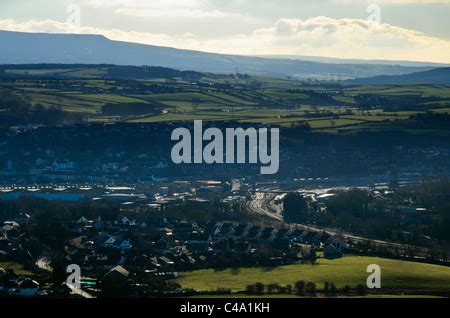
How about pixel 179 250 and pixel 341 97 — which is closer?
pixel 179 250

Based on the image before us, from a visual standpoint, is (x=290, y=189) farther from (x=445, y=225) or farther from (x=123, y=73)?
(x=123, y=73)

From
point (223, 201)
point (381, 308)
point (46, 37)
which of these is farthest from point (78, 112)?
point (46, 37)

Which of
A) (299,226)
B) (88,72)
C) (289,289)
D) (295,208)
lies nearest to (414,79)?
(88,72)

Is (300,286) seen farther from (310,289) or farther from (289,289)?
(289,289)

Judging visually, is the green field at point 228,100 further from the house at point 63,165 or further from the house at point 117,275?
the house at point 117,275

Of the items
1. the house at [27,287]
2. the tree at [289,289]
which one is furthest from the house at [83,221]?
the tree at [289,289]

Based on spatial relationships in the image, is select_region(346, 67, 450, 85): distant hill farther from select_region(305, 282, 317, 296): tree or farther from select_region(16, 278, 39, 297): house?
select_region(16, 278, 39, 297): house

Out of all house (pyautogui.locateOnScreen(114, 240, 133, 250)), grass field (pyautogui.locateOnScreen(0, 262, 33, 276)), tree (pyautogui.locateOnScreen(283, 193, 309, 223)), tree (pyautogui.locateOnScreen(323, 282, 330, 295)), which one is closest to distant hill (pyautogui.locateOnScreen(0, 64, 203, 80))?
tree (pyautogui.locateOnScreen(283, 193, 309, 223))
